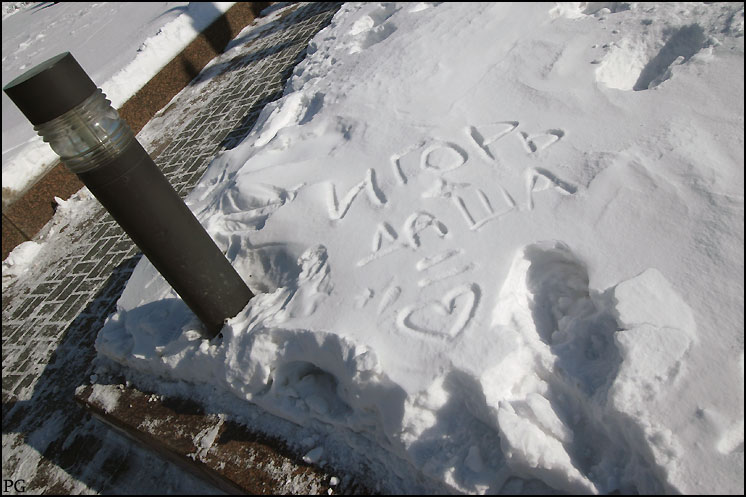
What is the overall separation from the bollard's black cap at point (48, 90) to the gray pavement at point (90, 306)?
228 cm

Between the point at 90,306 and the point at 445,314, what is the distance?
374cm

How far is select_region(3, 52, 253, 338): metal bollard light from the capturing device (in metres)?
2.28

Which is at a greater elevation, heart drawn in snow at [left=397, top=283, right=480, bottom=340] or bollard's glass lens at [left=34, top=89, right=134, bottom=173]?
bollard's glass lens at [left=34, top=89, right=134, bottom=173]

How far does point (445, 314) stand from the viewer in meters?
2.53

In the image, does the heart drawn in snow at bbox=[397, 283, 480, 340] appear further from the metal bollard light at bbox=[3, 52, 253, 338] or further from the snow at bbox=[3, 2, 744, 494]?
the metal bollard light at bbox=[3, 52, 253, 338]

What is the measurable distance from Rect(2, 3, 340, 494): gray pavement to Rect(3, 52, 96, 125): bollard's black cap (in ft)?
7.48

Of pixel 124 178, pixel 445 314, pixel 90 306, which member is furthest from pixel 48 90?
pixel 90 306

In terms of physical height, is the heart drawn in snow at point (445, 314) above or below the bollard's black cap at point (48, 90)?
below

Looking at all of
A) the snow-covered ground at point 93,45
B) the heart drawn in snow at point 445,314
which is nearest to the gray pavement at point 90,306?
the snow-covered ground at point 93,45

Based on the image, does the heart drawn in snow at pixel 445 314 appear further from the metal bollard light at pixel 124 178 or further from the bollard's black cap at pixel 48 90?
the bollard's black cap at pixel 48 90

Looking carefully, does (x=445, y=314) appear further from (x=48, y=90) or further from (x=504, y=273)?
(x=48, y=90)

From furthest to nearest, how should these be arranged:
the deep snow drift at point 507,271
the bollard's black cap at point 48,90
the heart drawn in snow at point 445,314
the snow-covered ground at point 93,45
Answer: the snow-covered ground at point 93,45 < the heart drawn in snow at point 445,314 < the bollard's black cap at point 48,90 < the deep snow drift at point 507,271

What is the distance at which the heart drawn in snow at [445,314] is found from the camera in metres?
2.46

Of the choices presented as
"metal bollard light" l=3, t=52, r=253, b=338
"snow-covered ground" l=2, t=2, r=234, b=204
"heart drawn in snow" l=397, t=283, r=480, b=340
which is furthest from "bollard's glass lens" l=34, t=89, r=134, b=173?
"snow-covered ground" l=2, t=2, r=234, b=204
